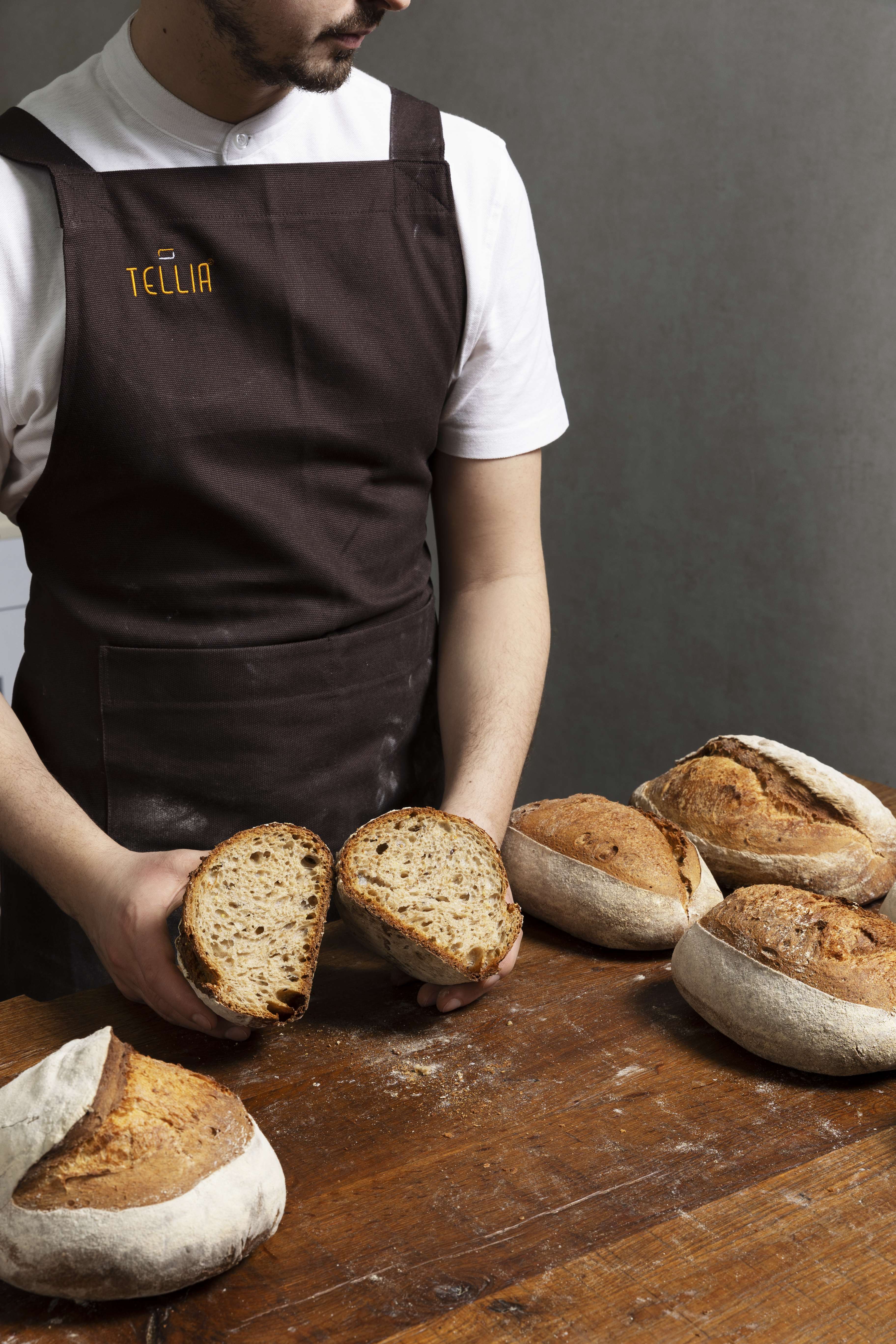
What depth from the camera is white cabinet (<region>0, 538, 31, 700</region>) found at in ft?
8.66

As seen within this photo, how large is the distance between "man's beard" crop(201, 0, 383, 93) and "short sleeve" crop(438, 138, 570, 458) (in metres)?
0.25

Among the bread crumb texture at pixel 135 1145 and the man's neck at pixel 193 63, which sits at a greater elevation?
the man's neck at pixel 193 63

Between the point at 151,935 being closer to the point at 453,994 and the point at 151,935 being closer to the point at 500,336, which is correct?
the point at 453,994

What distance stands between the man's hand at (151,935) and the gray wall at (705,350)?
1.83 meters

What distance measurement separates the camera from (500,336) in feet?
4.76

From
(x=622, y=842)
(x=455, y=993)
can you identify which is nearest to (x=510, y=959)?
(x=455, y=993)

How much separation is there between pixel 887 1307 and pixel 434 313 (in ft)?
3.56

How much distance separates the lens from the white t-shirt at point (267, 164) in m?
1.21

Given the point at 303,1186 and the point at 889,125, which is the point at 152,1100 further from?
the point at 889,125

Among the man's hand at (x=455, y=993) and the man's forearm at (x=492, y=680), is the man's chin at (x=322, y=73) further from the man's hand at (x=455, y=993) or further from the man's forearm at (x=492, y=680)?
the man's hand at (x=455, y=993)

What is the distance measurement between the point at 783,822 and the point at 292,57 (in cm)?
95

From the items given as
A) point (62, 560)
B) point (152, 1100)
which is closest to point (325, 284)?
point (62, 560)

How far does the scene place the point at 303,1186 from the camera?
90 centimetres

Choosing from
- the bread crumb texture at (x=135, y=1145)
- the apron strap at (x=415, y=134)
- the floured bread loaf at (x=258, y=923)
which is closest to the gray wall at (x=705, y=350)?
the apron strap at (x=415, y=134)
